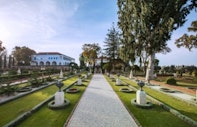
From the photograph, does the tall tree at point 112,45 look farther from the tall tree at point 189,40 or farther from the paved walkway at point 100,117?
the paved walkway at point 100,117

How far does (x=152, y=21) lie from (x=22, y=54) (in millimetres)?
61217

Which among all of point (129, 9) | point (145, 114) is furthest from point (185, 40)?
point (145, 114)

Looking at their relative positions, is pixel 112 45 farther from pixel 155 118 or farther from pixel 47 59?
pixel 47 59

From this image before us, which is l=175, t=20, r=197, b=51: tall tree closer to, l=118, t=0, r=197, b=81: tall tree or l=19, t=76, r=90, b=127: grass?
l=118, t=0, r=197, b=81: tall tree

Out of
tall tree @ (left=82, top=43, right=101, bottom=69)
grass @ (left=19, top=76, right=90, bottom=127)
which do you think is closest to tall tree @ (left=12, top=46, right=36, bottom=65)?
tall tree @ (left=82, top=43, right=101, bottom=69)

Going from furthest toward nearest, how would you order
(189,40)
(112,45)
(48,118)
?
(112,45)
(189,40)
(48,118)

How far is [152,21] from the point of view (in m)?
18.5

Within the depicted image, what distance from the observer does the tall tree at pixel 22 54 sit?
65.8 meters

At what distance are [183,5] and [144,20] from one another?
13.2ft

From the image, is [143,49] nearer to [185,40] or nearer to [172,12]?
[172,12]

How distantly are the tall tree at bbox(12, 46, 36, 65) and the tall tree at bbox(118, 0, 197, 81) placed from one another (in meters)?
56.6

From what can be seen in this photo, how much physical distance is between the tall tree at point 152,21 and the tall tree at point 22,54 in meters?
56.6

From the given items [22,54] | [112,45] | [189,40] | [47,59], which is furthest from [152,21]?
[47,59]

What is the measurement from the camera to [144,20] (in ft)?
59.4
